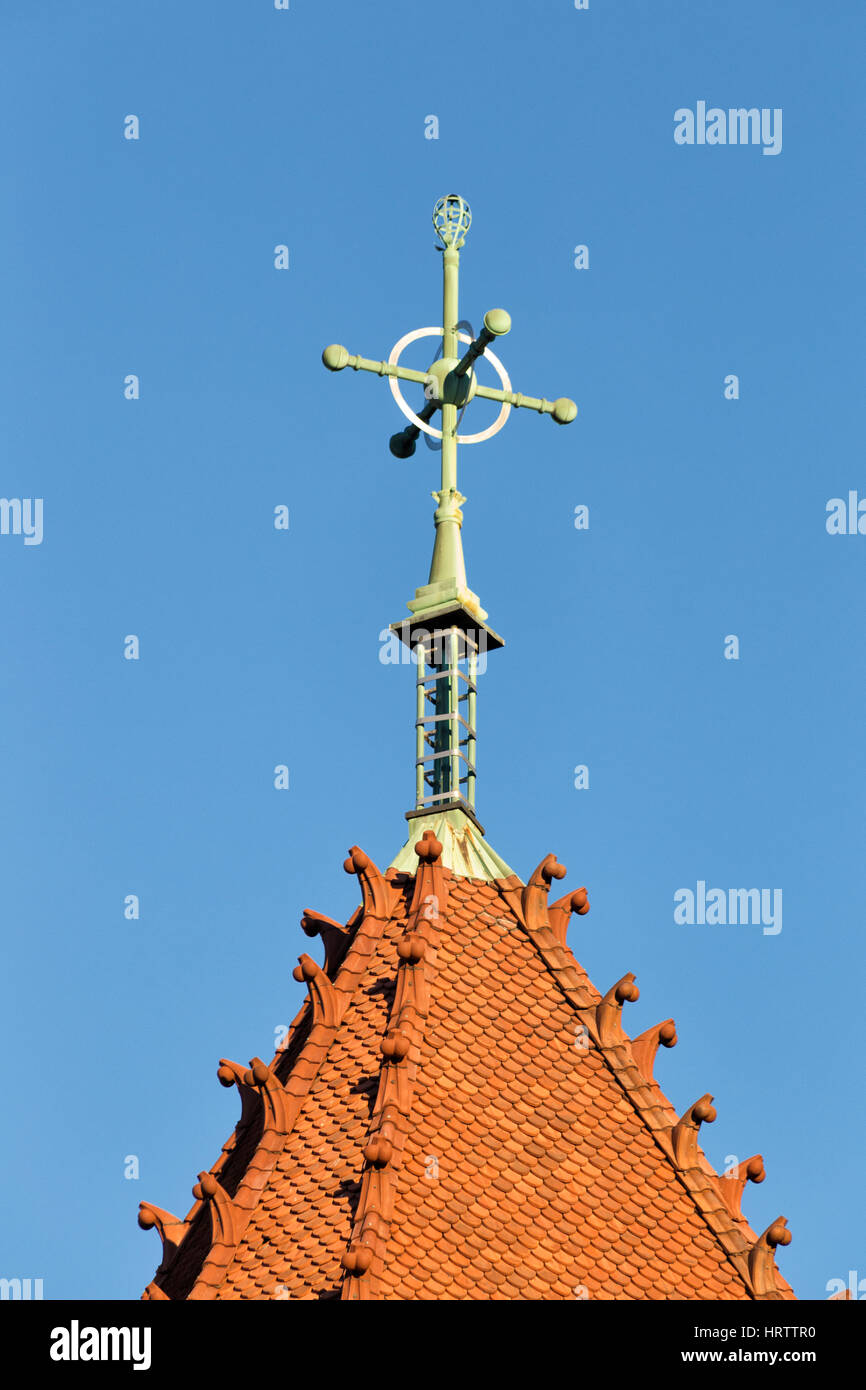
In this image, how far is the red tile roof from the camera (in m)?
25.0

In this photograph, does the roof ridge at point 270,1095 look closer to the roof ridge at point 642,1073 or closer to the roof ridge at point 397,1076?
the roof ridge at point 397,1076

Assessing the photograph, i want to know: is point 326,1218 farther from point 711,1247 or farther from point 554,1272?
point 711,1247

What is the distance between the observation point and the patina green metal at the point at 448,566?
101 ft

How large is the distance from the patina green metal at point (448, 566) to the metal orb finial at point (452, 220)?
0.04 meters

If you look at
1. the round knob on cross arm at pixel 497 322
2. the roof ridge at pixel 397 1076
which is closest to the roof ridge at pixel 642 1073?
the roof ridge at pixel 397 1076

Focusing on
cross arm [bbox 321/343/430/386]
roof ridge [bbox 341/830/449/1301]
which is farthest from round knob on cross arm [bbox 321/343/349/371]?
roof ridge [bbox 341/830/449/1301]

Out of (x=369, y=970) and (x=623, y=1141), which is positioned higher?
(x=369, y=970)

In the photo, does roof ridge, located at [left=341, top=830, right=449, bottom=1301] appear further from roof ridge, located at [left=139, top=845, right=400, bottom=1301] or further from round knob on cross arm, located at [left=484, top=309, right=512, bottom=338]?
round knob on cross arm, located at [left=484, top=309, right=512, bottom=338]

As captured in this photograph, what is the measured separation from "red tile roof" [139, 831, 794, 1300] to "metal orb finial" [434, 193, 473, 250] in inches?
328

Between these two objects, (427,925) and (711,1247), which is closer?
(711,1247)

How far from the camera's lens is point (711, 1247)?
26.2m
